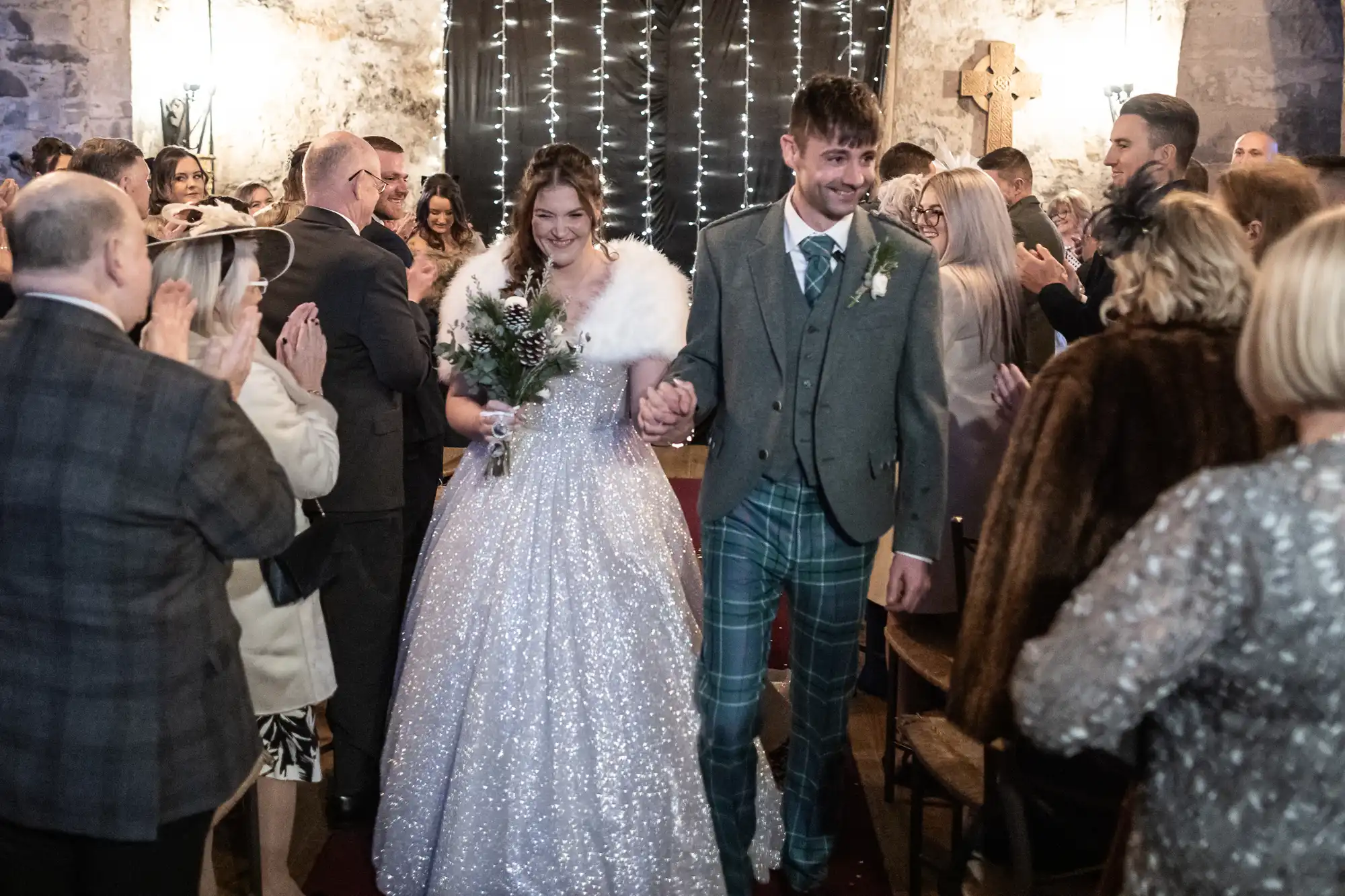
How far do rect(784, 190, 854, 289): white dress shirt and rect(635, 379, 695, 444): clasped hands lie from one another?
408 millimetres

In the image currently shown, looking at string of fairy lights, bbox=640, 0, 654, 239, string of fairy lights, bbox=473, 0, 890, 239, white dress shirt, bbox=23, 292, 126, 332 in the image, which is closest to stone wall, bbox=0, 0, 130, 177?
string of fairy lights, bbox=473, 0, 890, 239

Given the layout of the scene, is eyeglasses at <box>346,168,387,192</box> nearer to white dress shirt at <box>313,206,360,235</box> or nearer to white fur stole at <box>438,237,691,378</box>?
white dress shirt at <box>313,206,360,235</box>

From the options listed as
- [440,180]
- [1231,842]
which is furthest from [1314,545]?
[440,180]

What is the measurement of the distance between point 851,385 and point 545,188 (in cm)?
104

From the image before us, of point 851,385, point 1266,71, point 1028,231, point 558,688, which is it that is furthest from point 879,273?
point 1266,71

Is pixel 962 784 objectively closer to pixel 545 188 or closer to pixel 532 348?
pixel 532 348

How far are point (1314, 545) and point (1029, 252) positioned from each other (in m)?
2.66

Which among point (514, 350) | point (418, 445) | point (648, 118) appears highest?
point (648, 118)

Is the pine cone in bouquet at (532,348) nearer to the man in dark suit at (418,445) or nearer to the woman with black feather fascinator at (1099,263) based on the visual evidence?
the man in dark suit at (418,445)

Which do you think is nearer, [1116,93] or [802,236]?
[802,236]

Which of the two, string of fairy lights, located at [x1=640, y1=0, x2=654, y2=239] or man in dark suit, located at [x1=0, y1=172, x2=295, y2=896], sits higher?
string of fairy lights, located at [x1=640, y1=0, x2=654, y2=239]

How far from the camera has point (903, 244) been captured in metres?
3.04

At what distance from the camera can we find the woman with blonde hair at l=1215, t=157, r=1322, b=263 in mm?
3234

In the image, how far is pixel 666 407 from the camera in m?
2.88
